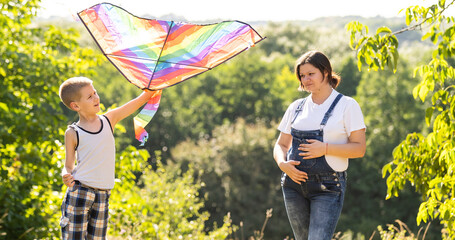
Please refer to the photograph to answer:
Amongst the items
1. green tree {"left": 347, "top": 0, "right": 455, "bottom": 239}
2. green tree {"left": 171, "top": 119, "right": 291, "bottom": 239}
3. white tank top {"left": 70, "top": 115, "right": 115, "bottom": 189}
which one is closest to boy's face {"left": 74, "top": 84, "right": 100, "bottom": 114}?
white tank top {"left": 70, "top": 115, "right": 115, "bottom": 189}

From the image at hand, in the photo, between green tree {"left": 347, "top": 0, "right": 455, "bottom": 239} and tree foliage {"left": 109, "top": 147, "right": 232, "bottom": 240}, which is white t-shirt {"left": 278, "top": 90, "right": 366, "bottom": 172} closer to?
green tree {"left": 347, "top": 0, "right": 455, "bottom": 239}

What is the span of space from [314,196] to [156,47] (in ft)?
4.06

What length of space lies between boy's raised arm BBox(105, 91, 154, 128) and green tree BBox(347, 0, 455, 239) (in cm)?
163

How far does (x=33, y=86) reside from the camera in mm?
7688

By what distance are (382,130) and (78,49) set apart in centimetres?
2297

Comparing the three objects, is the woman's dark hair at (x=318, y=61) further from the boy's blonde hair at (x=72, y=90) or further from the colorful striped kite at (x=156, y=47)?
the boy's blonde hair at (x=72, y=90)

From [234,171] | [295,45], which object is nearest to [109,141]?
[234,171]

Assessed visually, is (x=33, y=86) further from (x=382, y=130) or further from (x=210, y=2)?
(x=382, y=130)

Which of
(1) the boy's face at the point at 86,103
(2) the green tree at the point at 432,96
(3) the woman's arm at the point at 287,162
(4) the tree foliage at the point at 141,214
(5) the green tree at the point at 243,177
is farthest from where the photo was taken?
(5) the green tree at the point at 243,177

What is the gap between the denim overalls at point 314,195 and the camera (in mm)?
2980

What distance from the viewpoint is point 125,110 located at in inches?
123

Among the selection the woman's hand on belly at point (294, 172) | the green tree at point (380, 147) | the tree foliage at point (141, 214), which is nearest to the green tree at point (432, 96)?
the woman's hand on belly at point (294, 172)

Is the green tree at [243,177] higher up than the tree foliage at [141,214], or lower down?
lower down

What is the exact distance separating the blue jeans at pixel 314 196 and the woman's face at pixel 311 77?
259 mm
